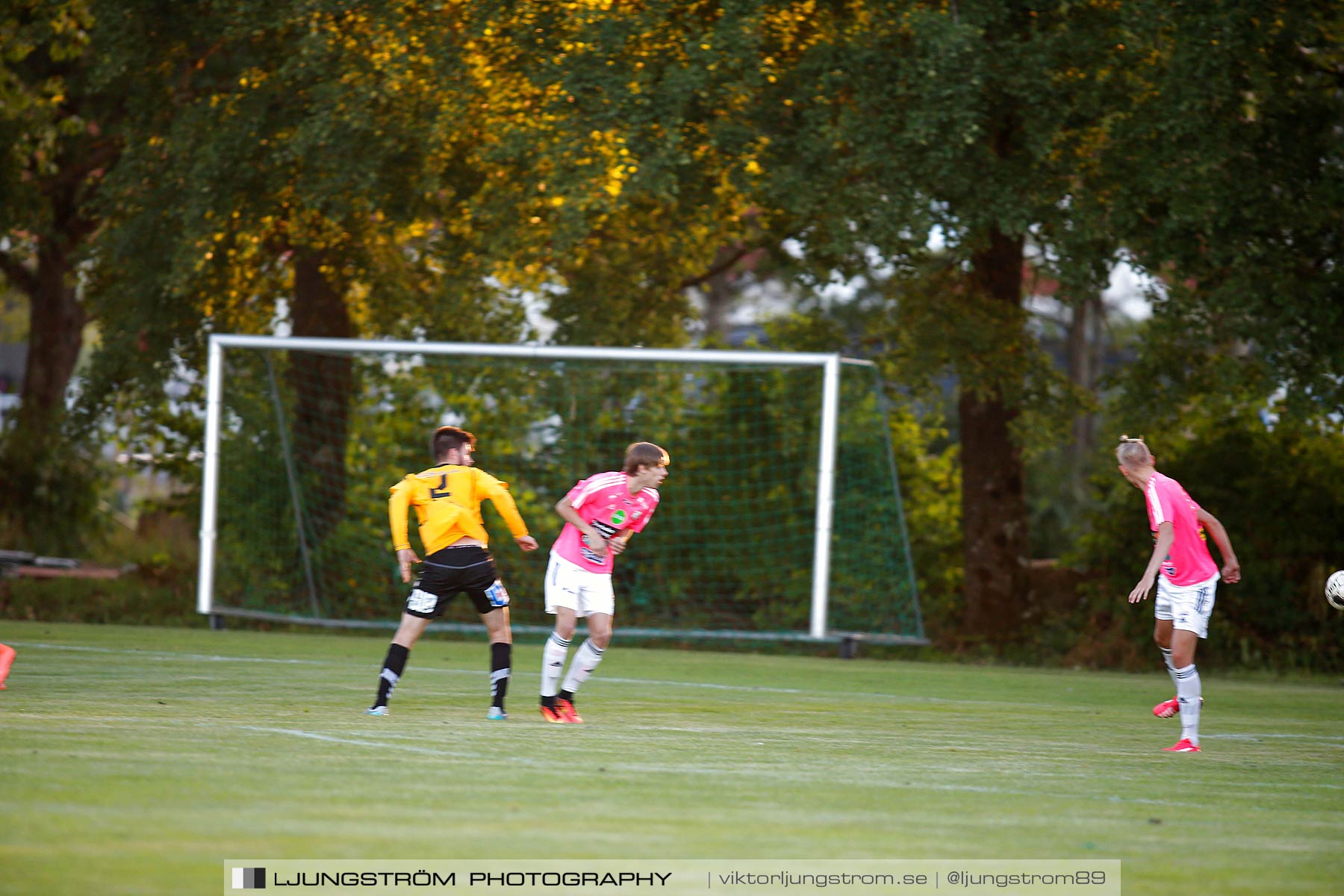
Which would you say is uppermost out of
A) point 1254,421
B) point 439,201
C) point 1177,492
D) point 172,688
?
point 439,201

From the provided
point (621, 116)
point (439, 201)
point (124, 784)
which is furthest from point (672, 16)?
point (124, 784)

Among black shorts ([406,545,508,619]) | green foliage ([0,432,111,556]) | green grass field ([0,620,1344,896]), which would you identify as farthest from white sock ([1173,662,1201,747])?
green foliage ([0,432,111,556])

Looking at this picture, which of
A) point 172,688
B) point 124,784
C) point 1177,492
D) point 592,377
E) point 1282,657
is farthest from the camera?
point 592,377

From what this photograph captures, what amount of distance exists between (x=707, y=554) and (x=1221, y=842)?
14.2 meters

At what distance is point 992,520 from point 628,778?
43.2ft

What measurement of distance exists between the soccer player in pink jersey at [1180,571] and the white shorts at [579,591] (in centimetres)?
309

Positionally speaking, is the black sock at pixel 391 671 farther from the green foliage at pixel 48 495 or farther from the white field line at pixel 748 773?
the green foliage at pixel 48 495

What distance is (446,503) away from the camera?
32.0ft

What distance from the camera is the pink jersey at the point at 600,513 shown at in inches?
392

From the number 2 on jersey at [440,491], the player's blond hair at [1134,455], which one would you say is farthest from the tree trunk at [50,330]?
the player's blond hair at [1134,455]

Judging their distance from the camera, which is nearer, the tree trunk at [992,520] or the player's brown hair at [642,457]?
the player's brown hair at [642,457]

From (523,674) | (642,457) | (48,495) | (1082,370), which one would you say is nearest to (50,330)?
(48,495)

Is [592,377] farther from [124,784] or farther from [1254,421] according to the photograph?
[124,784]

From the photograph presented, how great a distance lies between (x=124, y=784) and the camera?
259 inches
